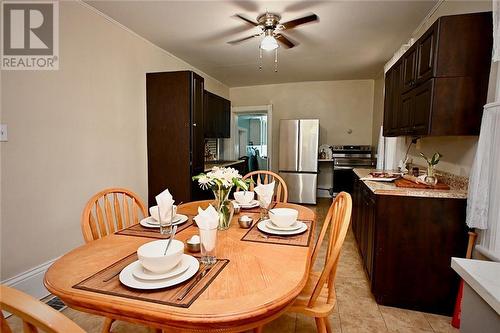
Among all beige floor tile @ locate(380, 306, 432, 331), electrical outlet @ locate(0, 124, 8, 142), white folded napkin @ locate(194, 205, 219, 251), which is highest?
electrical outlet @ locate(0, 124, 8, 142)

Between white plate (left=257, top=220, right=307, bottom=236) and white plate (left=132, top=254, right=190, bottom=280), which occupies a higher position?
white plate (left=257, top=220, right=307, bottom=236)

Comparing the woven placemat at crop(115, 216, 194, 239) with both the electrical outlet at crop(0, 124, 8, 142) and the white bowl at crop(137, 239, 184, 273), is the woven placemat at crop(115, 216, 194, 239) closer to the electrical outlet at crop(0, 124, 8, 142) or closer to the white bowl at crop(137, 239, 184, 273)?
the white bowl at crop(137, 239, 184, 273)

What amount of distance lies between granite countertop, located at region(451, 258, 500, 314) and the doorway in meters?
4.83

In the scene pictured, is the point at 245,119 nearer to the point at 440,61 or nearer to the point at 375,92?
the point at 375,92

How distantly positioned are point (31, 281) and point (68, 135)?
120 centimetres

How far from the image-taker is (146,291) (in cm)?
85

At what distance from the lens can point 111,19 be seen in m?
2.73

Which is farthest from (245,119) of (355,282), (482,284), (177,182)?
(482,284)

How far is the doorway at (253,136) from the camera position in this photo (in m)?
5.95

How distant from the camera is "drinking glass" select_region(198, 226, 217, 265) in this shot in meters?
1.03

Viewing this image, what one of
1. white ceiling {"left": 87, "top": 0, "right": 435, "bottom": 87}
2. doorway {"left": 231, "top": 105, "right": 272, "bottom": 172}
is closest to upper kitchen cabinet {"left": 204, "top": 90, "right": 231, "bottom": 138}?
white ceiling {"left": 87, "top": 0, "right": 435, "bottom": 87}

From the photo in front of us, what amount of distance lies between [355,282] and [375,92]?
419 cm

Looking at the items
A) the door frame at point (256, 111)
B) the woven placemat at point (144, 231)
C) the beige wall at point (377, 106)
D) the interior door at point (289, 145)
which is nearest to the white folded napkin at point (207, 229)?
the woven placemat at point (144, 231)

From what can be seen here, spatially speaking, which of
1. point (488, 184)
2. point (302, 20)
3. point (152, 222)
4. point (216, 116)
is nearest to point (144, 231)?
point (152, 222)
